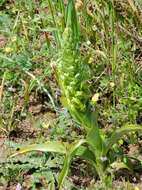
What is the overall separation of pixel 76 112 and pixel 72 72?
287 millimetres

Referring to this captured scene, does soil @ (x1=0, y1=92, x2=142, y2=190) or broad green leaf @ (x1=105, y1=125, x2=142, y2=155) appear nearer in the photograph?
broad green leaf @ (x1=105, y1=125, x2=142, y2=155)

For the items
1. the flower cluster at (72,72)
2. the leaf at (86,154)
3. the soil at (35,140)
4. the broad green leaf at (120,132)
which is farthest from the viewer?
the soil at (35,140)

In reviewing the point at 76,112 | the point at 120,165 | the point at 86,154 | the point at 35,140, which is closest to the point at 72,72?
the point at 76,112

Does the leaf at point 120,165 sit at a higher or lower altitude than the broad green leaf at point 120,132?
lower

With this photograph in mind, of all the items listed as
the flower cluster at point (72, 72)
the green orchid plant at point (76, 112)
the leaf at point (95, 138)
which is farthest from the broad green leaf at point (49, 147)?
the flower cluster at point (72, 72)

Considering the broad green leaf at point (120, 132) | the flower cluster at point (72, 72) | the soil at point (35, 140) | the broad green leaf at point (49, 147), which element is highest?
the flower cluster at point (72, 72)

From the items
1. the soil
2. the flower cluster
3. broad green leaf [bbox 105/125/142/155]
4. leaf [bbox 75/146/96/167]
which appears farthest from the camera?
the soil

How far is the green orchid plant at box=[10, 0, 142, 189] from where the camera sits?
1094 millimetres

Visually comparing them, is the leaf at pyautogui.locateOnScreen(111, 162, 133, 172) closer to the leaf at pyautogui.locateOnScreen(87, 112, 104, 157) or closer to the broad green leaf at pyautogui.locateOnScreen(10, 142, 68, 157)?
the leaf at pyautogui.locateOnScreen(87, 112, 104, 157)

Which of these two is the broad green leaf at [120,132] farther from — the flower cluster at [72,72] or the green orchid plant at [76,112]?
the flower cluster at [72,72]

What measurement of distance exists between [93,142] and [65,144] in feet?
0.51

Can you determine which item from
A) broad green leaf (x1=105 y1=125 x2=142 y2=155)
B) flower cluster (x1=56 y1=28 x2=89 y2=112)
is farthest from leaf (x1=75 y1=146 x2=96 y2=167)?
flower cluster (x1=56 y1=28 x2=89 y2=112)

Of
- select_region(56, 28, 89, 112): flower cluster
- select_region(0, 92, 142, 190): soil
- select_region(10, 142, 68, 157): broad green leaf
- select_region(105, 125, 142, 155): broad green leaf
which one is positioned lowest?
select_region(0, 92, 142, 190): soil

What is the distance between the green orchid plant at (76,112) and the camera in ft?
3.59
